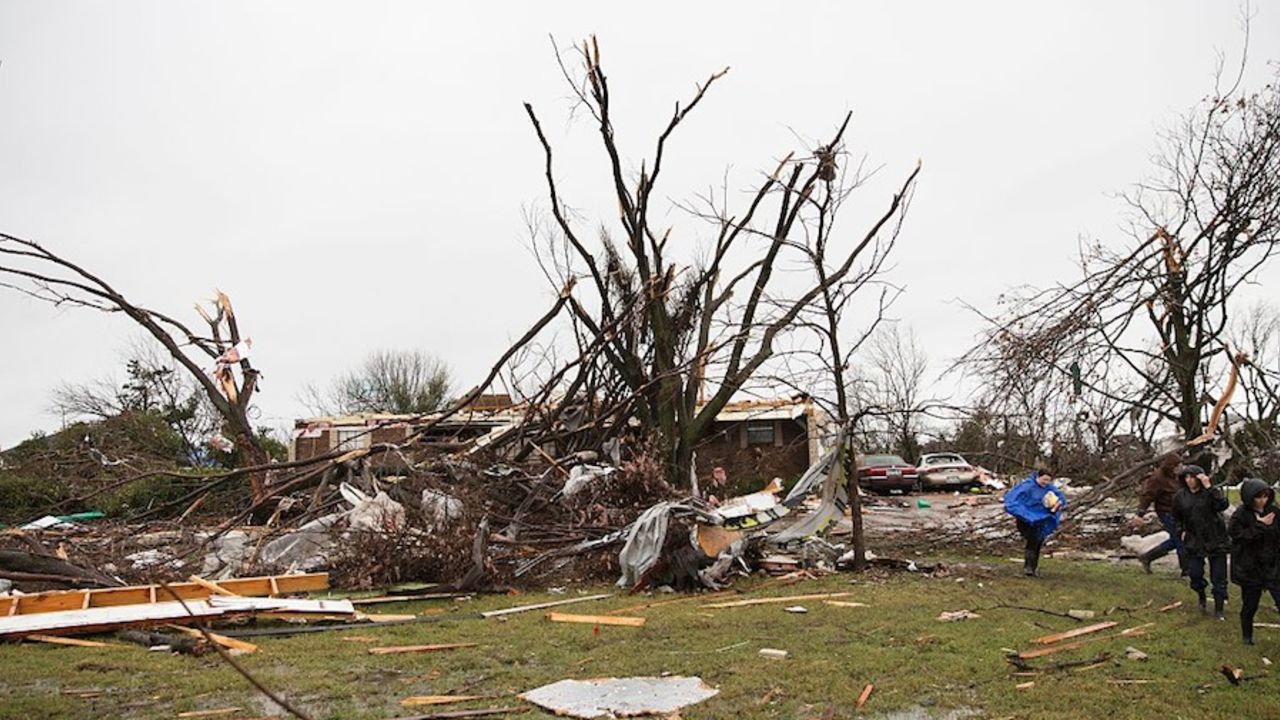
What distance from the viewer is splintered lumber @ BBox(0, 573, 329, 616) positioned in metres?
8.60

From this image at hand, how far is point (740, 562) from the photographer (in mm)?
11188

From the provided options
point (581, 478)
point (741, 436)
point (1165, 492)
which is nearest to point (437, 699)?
point (581, 478)

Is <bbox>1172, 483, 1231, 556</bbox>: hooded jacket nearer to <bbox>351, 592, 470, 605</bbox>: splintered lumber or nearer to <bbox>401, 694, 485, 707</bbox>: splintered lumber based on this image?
<bbox>401, 694, 485, 707</bbox>: splintered lumber

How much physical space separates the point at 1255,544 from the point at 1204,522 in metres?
1.11

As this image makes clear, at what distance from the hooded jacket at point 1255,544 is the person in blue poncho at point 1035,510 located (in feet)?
11.5

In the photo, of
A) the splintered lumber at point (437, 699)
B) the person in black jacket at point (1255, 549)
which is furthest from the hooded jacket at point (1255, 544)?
the splintered lumber at point (437, 699)

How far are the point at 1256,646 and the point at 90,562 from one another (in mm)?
11331

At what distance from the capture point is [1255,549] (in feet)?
23.3

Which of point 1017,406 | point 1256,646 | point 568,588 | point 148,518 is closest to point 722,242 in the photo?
point 1017,406

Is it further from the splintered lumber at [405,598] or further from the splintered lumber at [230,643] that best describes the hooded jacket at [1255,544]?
the splintered lumber at [230,643]

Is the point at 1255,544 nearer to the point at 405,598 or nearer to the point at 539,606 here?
the point at 539,606

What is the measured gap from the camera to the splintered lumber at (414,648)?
7.29m

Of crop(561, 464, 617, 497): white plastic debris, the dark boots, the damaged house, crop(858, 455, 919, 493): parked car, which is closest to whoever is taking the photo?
the dark boots

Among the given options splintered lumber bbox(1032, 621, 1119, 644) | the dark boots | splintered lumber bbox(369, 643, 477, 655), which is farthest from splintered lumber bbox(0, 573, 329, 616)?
the dark boots
